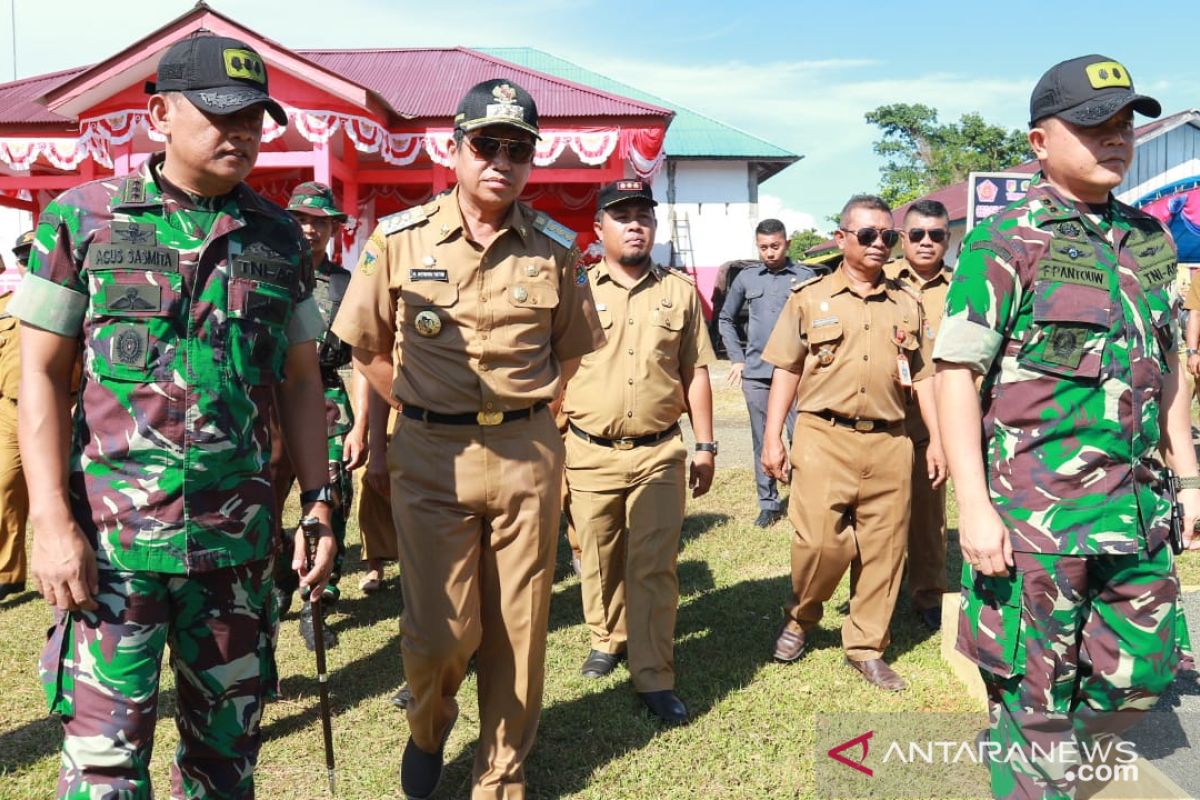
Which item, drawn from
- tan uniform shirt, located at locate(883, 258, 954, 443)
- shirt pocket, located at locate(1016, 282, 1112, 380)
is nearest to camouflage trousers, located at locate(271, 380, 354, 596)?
tan uniform shirt, located at locate(883, 258, 954, 443)

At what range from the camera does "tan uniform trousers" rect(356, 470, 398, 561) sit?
5961 mm

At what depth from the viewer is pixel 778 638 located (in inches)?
196

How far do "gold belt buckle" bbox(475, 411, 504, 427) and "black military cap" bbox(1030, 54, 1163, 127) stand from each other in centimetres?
188

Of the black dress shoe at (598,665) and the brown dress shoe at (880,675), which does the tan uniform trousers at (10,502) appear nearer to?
the black dress shoe at (598,665)

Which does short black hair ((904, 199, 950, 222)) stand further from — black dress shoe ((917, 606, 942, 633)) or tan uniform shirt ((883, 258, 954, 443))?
black dress shoe ((917, 606, 942, 633))

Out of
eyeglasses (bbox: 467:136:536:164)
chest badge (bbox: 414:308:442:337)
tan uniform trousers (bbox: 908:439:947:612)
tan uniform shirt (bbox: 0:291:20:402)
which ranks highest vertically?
eyeglasses (bbox: 467:136:536:164)

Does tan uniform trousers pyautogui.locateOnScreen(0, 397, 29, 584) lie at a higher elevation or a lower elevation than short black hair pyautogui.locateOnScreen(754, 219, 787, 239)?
lower

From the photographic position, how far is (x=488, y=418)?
10.9 feet

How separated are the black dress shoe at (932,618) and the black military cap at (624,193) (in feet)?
9.03

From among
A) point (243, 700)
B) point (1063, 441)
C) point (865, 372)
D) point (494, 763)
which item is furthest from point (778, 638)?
point (243, 700)

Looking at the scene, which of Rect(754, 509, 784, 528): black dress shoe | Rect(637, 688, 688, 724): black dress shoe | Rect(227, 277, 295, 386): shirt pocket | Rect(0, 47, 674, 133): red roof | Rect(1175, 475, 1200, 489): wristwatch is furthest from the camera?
Rect(0, 47, 674, 133): red roof

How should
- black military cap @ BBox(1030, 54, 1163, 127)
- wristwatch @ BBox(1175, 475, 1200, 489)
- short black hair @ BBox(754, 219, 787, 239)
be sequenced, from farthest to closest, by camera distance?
short black hair @ BBox(754, 219, 787, 239) < wristwatch @ BBox(1175, 475, 1200, 489) < black military cap @ BBox(1030, 54, 1163, 127)

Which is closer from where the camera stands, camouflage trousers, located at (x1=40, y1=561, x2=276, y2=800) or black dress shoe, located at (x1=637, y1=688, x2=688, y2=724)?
camouflage trousers, located at (x1=40, y1=561, x2=276, y2=800)

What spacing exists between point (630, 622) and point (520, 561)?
1220 mm
